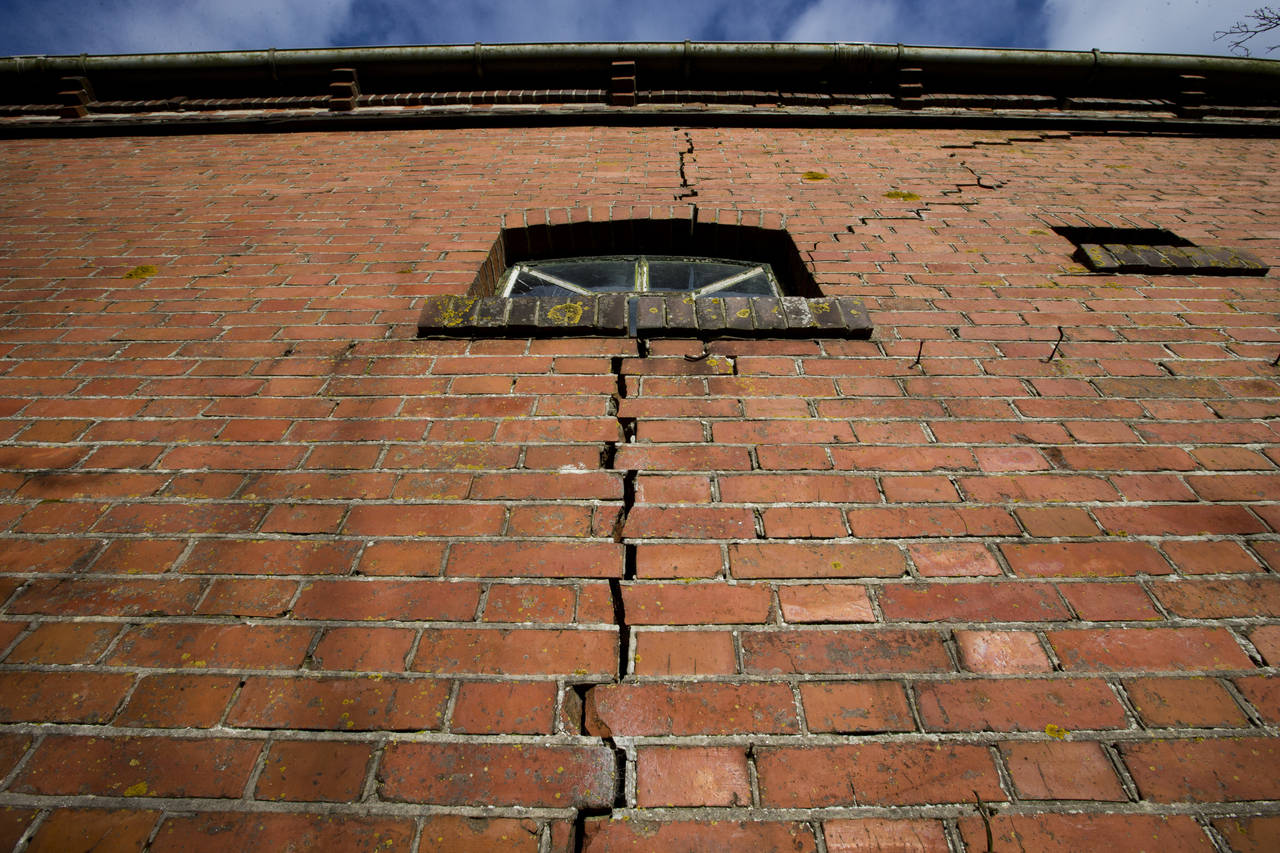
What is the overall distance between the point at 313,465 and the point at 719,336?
1.25m

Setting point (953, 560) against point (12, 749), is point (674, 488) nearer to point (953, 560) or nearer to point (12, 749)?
point (953, 560)

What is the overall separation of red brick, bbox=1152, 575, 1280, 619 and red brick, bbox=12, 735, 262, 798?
189 centimetres

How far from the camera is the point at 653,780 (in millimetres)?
879

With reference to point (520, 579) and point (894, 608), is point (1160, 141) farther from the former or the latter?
point (520, 579)

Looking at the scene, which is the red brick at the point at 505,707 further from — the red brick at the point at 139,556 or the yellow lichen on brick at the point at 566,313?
the yellow lichen on brick at the point at 566,313

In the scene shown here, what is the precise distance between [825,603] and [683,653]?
0.33 metres

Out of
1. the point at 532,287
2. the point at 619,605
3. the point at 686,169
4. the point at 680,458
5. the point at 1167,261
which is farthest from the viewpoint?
the point at 686,169

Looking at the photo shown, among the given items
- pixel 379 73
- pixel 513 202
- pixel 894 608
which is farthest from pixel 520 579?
pixel 379 73

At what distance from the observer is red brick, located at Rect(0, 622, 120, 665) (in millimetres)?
1024

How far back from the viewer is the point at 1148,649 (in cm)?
103

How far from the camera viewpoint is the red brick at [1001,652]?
1.00 metres

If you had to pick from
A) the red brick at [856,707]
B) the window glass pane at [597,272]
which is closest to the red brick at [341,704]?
the red brick at [856,707]

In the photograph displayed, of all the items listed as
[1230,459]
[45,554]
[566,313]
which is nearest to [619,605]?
[566,313]

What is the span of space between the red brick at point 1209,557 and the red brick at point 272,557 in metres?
1.92
